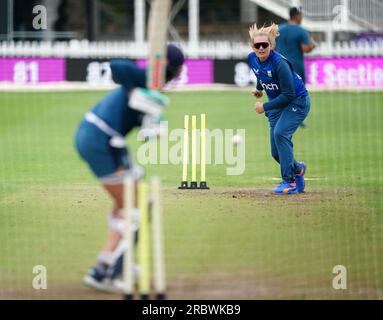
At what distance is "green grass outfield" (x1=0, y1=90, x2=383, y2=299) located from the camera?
356 inches

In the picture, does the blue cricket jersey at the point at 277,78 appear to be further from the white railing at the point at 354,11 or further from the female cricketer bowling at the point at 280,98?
the white railing at the point at 354,11

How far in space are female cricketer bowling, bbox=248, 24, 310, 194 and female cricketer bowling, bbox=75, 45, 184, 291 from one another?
418 centimetres

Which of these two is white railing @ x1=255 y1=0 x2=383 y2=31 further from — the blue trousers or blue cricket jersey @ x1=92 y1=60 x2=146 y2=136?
blue cricket jersey @ x1=92 y1=60 x2=146 y2=136

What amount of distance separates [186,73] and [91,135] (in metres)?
22.0

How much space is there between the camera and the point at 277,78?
42.3 ft

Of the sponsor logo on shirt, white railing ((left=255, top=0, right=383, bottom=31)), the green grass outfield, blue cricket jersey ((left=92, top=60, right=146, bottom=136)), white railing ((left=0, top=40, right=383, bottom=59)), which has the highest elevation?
white railing ((left=255, top=0, right=383, bottom=31))

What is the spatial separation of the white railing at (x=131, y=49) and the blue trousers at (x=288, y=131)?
18426mm

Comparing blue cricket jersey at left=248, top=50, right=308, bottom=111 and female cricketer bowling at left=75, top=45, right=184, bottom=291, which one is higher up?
blue cricket jersey at left=248, top=50, right=308, bottom=111

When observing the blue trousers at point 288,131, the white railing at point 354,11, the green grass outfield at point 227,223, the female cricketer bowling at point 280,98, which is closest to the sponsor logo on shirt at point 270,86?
the female cricketer bowling at point 280,98

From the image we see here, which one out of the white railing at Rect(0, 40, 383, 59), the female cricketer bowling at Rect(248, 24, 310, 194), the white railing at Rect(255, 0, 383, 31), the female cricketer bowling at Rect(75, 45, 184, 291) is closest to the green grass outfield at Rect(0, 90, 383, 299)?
the female cricketer bowling at Rect(75, 45, 184, 291)

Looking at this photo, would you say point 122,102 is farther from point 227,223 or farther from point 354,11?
point 354,11

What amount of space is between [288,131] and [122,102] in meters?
4.78

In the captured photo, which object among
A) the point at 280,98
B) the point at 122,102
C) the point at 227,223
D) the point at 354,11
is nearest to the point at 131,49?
the point at 354,11
